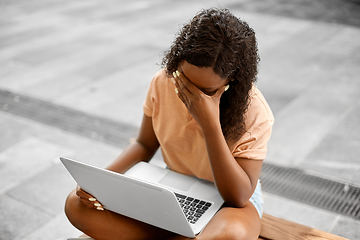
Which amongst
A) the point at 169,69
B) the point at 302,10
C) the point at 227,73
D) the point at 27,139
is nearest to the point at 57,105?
the point at 27,139

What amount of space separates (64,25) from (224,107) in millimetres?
4950

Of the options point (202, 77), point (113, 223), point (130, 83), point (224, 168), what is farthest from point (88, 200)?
point (130, 83)

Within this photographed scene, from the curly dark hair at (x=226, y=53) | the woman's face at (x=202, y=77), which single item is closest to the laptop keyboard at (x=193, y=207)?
the curly dark hair at (x=226, y=53)

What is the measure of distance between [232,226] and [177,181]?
35 centimetres

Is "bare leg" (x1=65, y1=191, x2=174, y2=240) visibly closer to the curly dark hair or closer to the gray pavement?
the curly dark hair

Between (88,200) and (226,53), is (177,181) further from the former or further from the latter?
(226,53)

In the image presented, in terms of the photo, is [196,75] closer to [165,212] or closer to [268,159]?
[165,212]

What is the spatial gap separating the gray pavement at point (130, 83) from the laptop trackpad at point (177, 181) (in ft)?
2.57

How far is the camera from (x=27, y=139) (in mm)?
2984

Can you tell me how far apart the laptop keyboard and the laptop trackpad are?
0.18 feet

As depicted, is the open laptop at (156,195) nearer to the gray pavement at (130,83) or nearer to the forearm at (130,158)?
the forearm at (130,158)

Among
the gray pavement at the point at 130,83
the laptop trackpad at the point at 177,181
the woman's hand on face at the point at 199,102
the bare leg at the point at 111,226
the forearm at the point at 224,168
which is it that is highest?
the woman's hand on face at the point at 199,102

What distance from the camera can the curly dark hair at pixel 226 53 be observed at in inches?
50.3

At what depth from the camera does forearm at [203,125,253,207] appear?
1.36m
